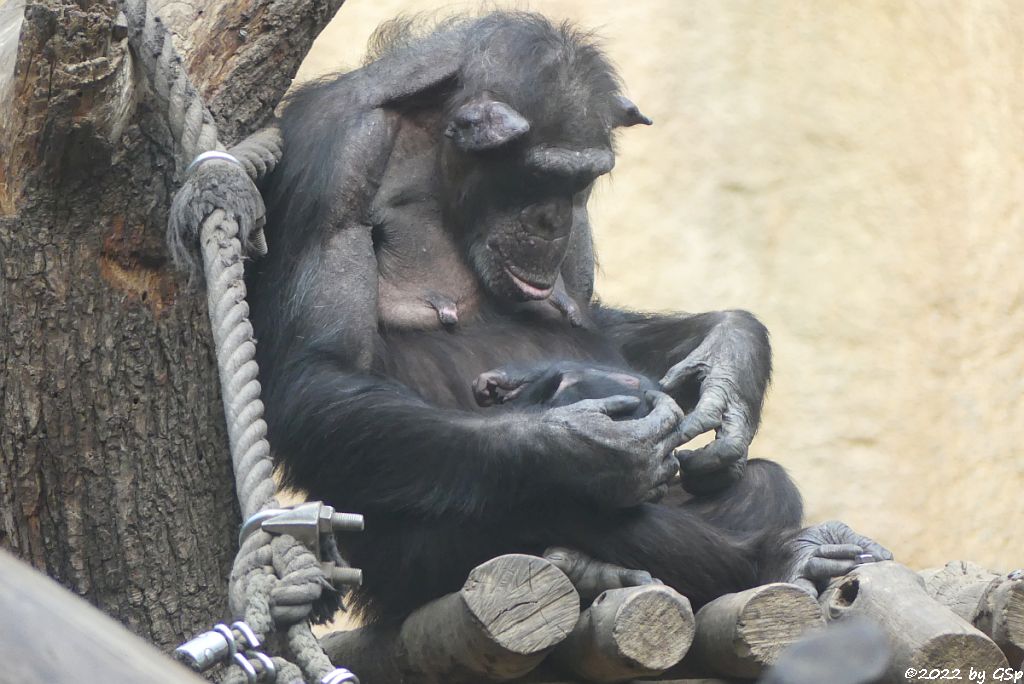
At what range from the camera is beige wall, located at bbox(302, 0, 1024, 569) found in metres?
7.69

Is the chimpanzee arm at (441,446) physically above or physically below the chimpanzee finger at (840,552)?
above

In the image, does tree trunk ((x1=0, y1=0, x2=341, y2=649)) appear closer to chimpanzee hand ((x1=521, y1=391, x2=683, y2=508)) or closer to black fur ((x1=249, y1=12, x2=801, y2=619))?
black fur ((x1=249, y1=12, x2=801, y2=619))

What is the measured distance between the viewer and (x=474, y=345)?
3836mm

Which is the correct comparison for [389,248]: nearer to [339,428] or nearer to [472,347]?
[472,347]

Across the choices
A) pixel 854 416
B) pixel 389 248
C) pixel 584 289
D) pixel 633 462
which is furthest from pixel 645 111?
pixel 633 462

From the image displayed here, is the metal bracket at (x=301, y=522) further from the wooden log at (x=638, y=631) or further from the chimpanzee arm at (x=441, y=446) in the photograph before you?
the chimpanzee arm at (x=441, y=446)

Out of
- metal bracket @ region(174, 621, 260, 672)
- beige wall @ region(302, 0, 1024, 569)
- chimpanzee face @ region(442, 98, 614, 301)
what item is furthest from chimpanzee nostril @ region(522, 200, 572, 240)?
beige wall @ region(302, 0, 1024, 569)

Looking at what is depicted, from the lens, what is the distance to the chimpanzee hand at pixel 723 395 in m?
3.78

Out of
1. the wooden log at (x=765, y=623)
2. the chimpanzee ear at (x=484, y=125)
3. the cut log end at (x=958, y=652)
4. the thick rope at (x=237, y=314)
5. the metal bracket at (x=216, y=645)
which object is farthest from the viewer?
the chimpanzee ear at (x=484, y=125)

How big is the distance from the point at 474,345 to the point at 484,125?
0.58 meters

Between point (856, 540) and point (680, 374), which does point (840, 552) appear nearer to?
point (856, 540)

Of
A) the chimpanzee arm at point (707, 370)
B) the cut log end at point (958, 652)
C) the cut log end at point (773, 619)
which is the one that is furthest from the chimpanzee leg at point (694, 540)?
the cut log end at point (958, 652)

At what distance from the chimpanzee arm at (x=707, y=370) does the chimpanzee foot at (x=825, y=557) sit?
34 centimetres

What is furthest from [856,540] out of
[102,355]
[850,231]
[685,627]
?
[850,231]
